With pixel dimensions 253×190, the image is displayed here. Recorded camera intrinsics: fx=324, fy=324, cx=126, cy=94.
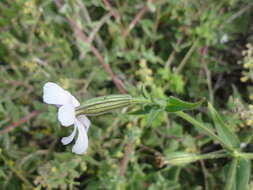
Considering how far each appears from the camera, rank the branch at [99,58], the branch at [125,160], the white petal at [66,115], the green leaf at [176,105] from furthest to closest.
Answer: the branch at [99,58], the branch at [125,160], the green leaf at [176,105], the white petal at [66,115]

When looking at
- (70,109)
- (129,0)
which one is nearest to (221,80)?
(129,0)

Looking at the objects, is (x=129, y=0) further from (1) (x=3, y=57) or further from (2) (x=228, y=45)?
(1) (x=3, y=57)

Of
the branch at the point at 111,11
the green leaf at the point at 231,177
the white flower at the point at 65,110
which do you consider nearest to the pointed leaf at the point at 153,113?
the white flower at the point at 65,110

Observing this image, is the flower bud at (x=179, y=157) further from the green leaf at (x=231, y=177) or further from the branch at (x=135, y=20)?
the branch at (x=135, y=20)

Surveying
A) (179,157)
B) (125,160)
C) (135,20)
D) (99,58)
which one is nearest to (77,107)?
(179,157)

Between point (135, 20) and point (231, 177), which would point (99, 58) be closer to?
point (135, 20)
